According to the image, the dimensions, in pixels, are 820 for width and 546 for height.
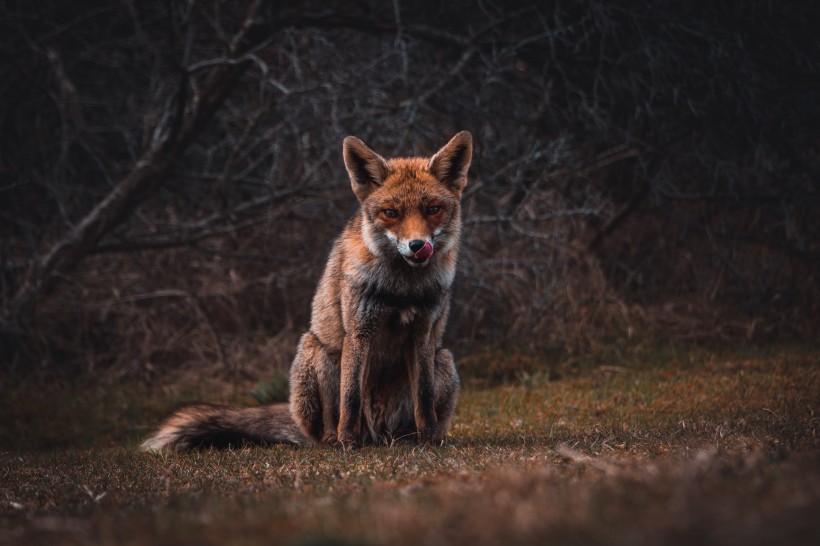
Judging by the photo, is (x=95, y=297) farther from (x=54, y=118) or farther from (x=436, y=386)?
(x=436, y=386)

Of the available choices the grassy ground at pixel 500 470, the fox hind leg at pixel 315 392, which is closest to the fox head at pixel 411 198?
the fox hind leg at pixel 315 392

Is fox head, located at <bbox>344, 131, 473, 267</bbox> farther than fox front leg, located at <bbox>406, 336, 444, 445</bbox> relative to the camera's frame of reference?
No

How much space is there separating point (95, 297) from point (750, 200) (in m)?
8.84

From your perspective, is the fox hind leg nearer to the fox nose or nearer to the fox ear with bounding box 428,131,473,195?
the fox nose

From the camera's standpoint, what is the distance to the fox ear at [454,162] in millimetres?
5891

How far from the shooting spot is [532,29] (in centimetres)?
1085

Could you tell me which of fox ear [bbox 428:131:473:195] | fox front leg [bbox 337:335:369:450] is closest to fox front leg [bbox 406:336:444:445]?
fox front leg [bbox 337:335:369:450]

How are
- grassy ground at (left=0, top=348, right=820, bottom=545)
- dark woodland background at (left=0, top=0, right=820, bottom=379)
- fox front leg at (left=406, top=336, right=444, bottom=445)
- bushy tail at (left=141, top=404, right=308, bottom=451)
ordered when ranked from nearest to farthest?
grassy ground at (left=0, top=348, right=820, bottom=545) → fox front leg at (left=406, top=336, right=444, bottom=445) → bushy tail at (left=141, top=404, right=308, bottom=451) → dark woodland background at (left=0, top=0, right=820, bottom=379)

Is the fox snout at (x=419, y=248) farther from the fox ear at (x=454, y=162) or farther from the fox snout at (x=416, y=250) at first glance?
the fox ear at (x=454, y=162)

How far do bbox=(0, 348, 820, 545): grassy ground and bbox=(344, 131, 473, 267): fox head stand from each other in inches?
54.9

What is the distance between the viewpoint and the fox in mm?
5660

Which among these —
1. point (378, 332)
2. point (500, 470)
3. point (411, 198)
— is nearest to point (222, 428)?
point (378, 332)

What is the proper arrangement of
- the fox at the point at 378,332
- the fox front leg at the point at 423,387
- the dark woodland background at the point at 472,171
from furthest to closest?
1. the dark woodland background at the point at 472,171
2. the fox front leg at the point at 423,387
3. the fox at the point at 378,332

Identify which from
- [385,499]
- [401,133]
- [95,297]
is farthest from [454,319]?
[385,499]
